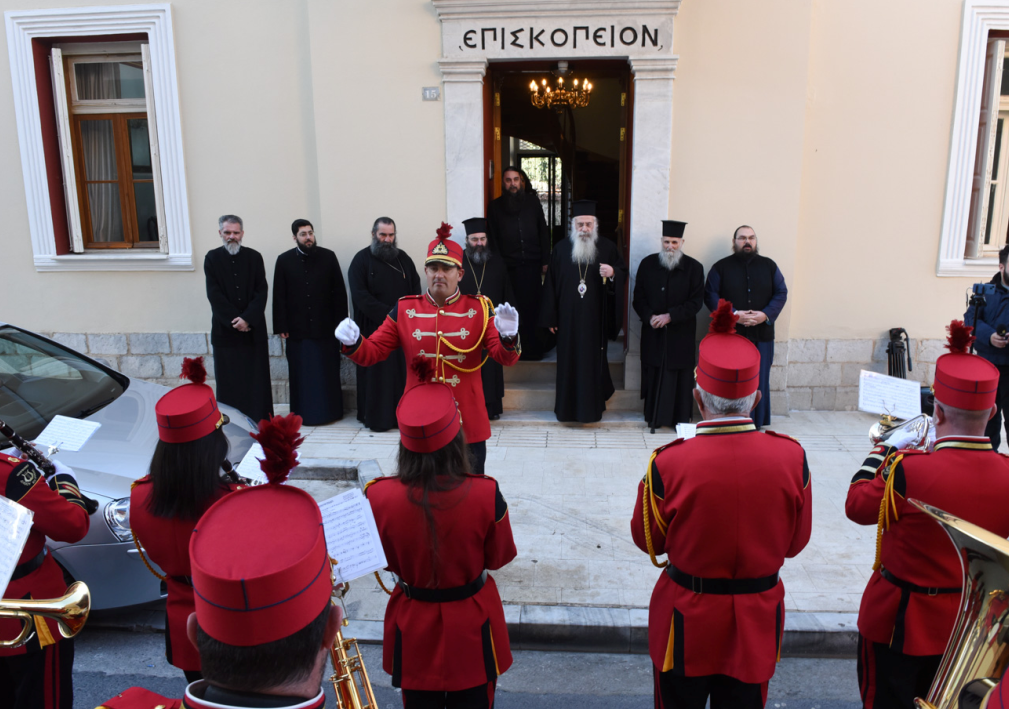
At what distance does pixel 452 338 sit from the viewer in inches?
171

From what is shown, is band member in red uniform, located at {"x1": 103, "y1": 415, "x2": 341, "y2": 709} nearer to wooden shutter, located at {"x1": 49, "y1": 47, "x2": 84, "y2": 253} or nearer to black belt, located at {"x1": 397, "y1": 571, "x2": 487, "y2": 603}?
black belt, located at {"x1": 397, "y1": 571, "x2": 487, "y2": 603}

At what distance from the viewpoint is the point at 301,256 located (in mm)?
7250

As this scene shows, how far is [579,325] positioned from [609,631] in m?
3.76

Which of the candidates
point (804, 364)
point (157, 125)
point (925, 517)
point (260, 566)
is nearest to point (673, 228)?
point (804, 364)

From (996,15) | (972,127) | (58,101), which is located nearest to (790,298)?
(972,127)

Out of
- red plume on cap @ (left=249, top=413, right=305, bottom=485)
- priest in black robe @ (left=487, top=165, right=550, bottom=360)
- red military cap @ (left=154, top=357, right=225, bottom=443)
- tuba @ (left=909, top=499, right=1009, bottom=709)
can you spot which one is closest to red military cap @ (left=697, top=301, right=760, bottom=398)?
tuba @ (left=909, top=499, right=1009, bottom=709)

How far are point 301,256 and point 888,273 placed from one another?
19.1 ft

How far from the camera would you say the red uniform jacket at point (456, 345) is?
4.32 m

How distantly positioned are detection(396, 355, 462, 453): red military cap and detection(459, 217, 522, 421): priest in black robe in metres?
4.56

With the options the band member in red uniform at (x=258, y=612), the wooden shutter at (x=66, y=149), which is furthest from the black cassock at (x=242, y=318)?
the band member in red uniform at (x=258, y=612)

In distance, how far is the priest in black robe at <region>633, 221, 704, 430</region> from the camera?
6926 millimetres

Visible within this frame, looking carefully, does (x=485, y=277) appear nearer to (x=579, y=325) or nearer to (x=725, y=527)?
(x=579, y=325)

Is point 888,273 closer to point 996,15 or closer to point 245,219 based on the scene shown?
point 996,15

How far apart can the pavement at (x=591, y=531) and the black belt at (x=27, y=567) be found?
1678 millimetres
